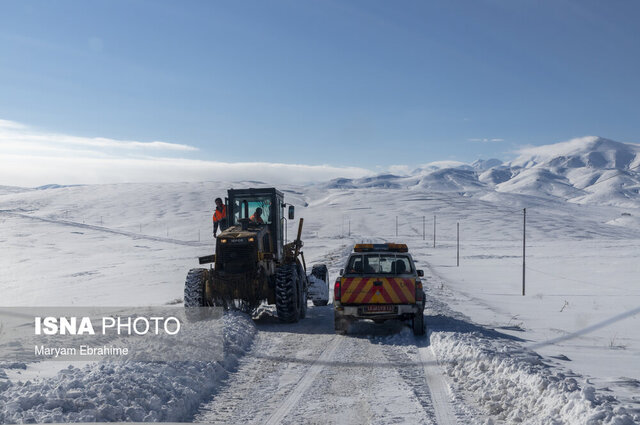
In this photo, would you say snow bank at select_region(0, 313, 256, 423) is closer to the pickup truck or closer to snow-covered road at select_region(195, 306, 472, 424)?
snow-covered road at select_region(195, 306, 472, 424)

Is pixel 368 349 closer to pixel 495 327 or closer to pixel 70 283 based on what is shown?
pixel 495 327

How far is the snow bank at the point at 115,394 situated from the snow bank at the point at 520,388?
13.1ft

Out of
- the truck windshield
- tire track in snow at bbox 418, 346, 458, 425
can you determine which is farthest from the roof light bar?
tire track in snow at bbox 418, 346, 458, 425

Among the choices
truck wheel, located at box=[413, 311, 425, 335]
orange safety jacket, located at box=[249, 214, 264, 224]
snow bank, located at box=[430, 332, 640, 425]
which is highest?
orange safety jacket, located at box=[249, 214, 264, 224]

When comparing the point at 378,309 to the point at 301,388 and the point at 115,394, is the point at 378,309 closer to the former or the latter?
the point at 301,388

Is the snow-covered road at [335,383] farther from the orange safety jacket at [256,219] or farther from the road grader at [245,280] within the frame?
the orange safety jacket at [256,219]

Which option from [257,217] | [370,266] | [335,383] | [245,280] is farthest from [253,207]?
[335,383]

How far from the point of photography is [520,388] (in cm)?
727

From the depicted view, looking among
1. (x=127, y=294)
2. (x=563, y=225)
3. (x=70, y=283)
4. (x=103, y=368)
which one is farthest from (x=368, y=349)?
(x=563, y=225)


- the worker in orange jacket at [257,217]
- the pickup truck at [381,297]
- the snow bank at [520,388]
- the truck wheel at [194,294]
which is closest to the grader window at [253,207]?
the worker in orange jacket at [257,217]

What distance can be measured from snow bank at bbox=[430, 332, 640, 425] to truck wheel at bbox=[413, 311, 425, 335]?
1875mm

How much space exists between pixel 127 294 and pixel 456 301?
15216 mm

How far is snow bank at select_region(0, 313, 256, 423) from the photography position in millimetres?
6070

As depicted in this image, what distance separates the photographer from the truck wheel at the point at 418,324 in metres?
12.2
